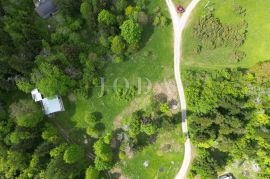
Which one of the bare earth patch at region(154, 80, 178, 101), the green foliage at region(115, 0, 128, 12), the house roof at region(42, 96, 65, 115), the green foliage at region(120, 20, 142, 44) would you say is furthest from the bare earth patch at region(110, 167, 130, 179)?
the green foliage at region(115, 0, 128, 12)

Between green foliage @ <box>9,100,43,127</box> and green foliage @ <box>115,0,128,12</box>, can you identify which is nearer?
green foliage @ <box>9,100,43,127</box>

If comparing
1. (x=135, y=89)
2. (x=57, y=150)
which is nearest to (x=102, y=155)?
(x=57, y=150)

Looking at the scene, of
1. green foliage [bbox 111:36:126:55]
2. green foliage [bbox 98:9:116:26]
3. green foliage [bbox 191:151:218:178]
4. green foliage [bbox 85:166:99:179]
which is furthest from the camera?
green foliage [bbox 98:9:116:26]

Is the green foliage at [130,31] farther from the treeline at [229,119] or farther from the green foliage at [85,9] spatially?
the treeline at [229,119]

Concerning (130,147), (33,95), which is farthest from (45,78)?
(130,147)

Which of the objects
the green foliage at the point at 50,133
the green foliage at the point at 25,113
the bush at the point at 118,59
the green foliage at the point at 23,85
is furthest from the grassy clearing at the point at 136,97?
the green foliage at the point at 23,85

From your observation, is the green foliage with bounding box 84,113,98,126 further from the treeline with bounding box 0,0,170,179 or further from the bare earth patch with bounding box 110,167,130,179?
the bare earth patch with bounding box 110,167,130,179
